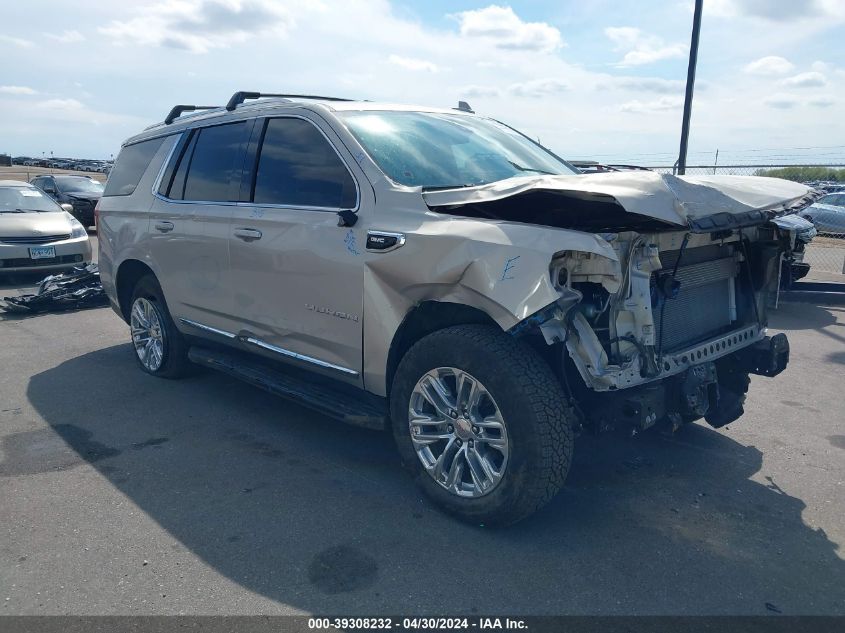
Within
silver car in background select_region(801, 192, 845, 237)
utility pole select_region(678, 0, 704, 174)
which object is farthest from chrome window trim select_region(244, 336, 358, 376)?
silver car in background select_region(801, 192, 845, 237)

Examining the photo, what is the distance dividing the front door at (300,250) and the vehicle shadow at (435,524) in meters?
0.67

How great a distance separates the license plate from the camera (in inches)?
420

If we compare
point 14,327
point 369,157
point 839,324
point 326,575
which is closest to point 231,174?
point 369,157

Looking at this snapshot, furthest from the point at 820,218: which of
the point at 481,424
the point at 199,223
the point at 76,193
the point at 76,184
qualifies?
the point at 76,184

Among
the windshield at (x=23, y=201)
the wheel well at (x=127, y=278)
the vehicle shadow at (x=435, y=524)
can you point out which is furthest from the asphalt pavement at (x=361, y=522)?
the windshield at (x=23, y=201)

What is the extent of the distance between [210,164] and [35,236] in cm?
697

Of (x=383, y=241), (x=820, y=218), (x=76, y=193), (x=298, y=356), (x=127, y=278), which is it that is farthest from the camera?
(x=820, y=218)

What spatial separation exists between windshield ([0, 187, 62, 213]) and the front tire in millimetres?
10048

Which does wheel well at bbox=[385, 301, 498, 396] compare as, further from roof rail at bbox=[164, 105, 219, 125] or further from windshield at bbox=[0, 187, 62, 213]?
windshield at bbox=[0, 187, 62, 213]

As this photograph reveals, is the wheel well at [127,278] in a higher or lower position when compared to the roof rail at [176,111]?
lower

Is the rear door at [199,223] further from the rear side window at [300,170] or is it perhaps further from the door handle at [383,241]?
the door handle at [383,241]

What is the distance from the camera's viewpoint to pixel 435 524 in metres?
3.62

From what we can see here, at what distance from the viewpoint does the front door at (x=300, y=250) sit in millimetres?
3986

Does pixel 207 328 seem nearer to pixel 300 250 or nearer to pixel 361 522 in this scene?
pixel 300 250
